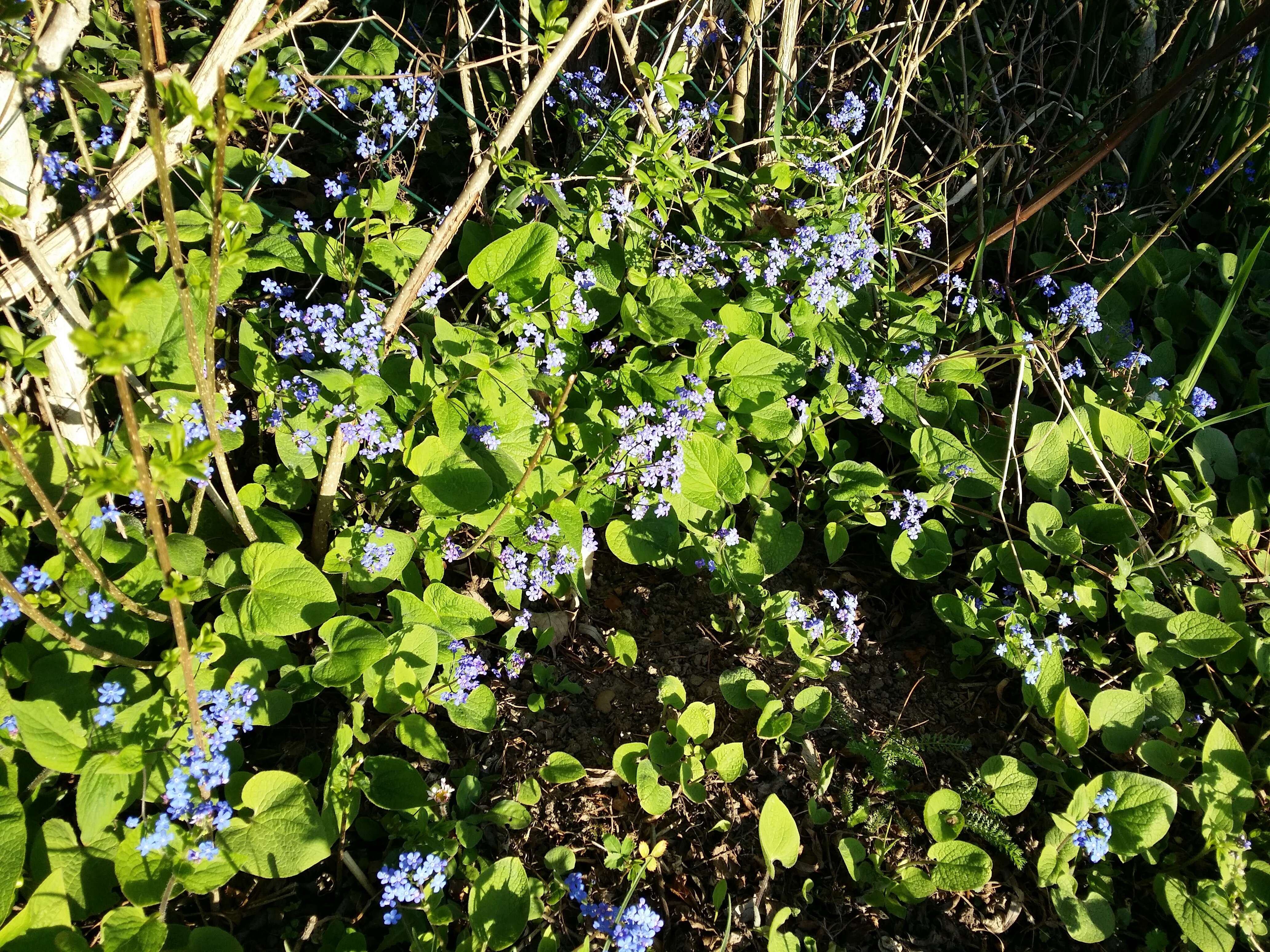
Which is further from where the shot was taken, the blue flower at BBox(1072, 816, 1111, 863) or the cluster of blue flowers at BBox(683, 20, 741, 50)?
the cluster of blue flowers at BBox(683, 20, 741, 50)

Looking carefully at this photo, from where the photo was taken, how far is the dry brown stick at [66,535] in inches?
61.7

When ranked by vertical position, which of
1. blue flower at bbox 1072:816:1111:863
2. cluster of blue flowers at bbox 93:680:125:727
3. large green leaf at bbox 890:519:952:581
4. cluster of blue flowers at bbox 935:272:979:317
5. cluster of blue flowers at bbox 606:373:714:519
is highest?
cluster of blue flowers at bbox 935:272:979:317

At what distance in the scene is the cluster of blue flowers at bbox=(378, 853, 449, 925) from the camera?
1.80m

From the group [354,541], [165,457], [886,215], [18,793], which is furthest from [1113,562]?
[18,793]

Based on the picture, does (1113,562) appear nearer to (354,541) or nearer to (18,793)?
(354,541)

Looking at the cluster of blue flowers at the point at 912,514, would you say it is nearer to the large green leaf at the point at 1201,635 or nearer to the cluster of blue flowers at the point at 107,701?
the large green leaf at the point at 1201,635

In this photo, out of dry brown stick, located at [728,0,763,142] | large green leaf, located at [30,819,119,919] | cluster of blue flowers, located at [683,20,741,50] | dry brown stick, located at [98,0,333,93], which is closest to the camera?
large green leaf, located at [30,819,119,919]

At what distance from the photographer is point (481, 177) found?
230 cm

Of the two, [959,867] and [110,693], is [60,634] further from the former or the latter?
[959,867]

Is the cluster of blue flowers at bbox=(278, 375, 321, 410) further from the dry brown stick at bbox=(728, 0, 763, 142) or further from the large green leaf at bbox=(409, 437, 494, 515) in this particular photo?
the dry brown stick at bbox=(728, 0, 763, 142)

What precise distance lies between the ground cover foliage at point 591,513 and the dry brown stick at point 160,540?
0.01 m

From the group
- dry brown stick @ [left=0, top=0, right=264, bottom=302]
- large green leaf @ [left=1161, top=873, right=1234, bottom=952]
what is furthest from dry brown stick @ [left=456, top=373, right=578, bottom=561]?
large green leaf @ [left=1161, top=873, right=1234, bottom=952]

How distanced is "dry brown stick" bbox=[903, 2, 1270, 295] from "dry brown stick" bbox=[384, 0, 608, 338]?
1815 mm

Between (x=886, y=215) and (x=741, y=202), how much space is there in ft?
1.89
